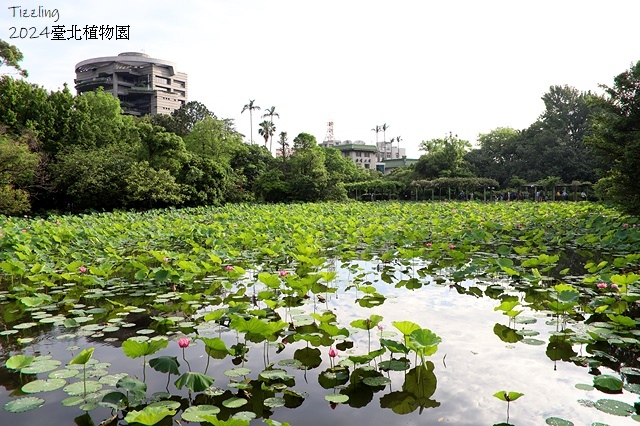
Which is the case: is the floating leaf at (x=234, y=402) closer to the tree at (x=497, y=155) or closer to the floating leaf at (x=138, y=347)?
the floating leaf at (x=138, y=347)

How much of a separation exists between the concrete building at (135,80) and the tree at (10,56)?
48.6 meters

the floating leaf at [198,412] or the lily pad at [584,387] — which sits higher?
the floating leaf at [198,412]

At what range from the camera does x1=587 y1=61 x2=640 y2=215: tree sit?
8547mm

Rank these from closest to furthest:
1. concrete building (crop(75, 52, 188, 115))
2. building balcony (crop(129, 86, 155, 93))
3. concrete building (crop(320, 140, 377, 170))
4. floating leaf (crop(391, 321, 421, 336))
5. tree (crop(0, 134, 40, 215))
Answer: floating leaf (crop(391, 321, 421, 336)) < tree (crop(0, 134, 40, 215)) < concrete building (crop(75, 52, 188, 115)) < building balcony (crop(129, 86, 155, 93)) < concrete building (crop(320, 140, 377, 170))

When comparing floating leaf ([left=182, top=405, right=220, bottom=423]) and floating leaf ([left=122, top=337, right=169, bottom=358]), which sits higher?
floating leaf ([left=122, top=337, right=169, bottom=358])

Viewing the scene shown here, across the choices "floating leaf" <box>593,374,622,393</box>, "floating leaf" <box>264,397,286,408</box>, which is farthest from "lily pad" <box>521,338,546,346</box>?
"floating leaf" <box>264,397,286,408</box>

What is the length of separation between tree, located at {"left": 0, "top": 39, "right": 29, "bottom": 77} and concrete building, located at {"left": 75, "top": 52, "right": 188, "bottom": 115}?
159 ft

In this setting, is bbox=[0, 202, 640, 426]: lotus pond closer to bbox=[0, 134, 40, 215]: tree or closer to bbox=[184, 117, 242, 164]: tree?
bbox=[0, 134, 40, 215]: tree

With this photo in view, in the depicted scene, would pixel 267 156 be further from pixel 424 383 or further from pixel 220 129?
pixel 424 383

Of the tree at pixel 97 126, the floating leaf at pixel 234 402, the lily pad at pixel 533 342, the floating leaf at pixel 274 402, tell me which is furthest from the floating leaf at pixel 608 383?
the tree at pixel 97 126

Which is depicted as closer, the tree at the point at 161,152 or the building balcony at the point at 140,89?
the tree at the point at 161,152

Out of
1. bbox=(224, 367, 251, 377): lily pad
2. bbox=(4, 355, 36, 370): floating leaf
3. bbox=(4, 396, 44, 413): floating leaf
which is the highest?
bbox=(4, 355, 36, 370): floating leaf

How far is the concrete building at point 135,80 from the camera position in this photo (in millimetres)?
61125

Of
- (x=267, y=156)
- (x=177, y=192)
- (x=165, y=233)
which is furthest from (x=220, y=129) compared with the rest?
(x=165, y=233)
